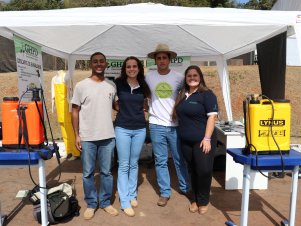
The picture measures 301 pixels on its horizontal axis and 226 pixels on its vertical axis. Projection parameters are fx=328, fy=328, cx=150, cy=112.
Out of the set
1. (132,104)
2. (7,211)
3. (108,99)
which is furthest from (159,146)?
(7,211)

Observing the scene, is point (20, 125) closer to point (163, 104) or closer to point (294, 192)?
point (163, 104)

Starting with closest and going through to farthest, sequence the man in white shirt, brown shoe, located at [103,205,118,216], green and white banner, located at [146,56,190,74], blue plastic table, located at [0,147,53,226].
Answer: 1. blue plastic table, located at [0,147,53,226]
2. the man in white shirt
3. brown shoe, located at [103,205,118,216]
4. green and white banner, located at [146,56,190,74]

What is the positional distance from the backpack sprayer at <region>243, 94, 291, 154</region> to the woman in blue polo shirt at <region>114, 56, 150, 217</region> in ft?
3.89

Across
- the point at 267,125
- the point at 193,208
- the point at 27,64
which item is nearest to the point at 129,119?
the point at 193,208

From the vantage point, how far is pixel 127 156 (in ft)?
11.9

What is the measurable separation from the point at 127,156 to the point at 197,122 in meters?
0.86

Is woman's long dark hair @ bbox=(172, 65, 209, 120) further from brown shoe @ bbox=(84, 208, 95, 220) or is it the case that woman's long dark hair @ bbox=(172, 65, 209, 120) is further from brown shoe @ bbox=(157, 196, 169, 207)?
brown shoe @ bbox=(84, 208, 95, 220)

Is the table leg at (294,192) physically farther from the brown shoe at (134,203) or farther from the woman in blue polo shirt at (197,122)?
the brown shoe at (134,203)

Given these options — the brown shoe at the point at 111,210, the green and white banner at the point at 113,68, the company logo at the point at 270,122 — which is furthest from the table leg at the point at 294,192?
the green and white banner at the point at 113,68

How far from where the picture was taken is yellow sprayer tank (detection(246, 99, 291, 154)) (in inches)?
114

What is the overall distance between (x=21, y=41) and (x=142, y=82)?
1566 millimetres

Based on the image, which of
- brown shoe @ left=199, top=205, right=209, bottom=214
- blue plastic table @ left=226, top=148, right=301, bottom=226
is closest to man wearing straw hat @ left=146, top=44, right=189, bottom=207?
brown shoe @ left=199, top=205, right=209, bottom=214

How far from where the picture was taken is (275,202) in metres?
4.12

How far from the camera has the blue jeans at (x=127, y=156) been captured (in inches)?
140
